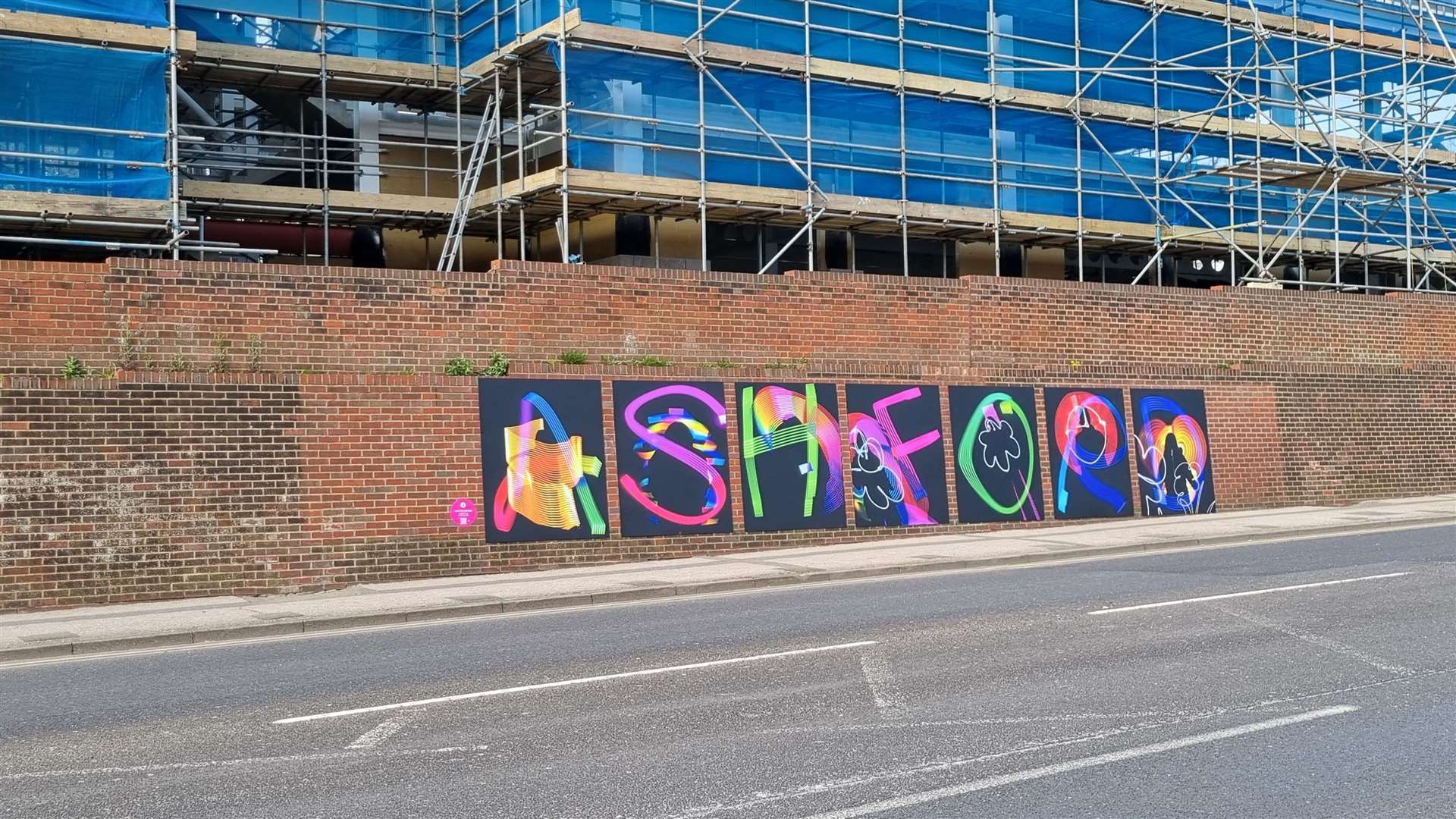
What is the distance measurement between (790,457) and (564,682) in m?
9.69

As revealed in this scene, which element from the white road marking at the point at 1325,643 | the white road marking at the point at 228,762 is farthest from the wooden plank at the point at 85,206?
the white road marking at the point at 1325,643

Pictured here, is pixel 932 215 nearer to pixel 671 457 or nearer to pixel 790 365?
pixel 790 365

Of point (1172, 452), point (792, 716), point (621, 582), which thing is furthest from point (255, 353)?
point (1172, 452)

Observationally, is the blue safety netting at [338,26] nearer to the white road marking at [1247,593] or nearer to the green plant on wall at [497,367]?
the green plant on wall at [497,367]

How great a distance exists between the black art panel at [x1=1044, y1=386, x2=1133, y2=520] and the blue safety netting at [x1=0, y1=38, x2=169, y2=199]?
40.8 feet

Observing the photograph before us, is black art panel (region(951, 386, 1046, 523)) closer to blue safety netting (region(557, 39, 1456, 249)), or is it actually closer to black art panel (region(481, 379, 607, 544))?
blue safety netting (region(557, 39, 1456, 249))

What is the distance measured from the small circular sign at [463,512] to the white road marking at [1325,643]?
813cm

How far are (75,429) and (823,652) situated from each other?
8183 millimetres

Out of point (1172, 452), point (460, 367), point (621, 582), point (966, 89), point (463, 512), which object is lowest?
point (621, 582)

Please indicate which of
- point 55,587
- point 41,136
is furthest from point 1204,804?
point 41,136

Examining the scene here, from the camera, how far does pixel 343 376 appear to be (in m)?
16.3

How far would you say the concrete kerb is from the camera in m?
12.3

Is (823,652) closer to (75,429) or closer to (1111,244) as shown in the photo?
(75,429)

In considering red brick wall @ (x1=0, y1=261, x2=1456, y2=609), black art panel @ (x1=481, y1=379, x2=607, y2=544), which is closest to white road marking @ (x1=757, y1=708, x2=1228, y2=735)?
red brick wall @ (x1=0, y1=261, x2=1456, y2=609)
